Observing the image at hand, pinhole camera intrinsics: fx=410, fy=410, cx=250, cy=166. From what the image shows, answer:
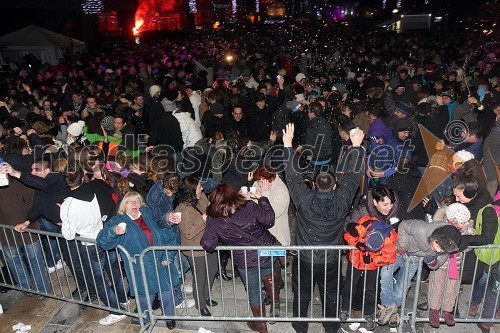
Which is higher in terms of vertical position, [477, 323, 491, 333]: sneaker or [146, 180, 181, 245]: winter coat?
[146, 180, 181, 245]: winter coat

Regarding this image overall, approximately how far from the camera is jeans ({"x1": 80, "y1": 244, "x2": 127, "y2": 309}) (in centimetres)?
515

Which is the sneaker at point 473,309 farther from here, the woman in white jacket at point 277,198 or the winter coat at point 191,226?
the winter coat at point 191,226

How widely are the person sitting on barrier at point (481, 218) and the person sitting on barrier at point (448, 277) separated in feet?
0.48

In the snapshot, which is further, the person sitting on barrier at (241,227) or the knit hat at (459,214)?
the person sitting on barrier at (241,227)

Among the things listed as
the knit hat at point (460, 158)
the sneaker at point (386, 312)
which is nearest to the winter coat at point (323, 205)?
the sneaker at point (386, 312)

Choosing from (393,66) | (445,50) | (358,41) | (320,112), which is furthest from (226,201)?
(358,41)

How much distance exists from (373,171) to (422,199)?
1.08 meters

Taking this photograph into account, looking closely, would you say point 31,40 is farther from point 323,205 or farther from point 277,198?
point 323,205

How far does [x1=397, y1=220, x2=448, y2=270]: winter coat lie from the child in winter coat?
23 centimetres

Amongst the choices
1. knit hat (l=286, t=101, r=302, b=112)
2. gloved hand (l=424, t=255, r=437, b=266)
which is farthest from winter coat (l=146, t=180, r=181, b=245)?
knit hat (l=286, t=101, r=302, b=112)

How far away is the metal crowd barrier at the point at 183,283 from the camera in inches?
180

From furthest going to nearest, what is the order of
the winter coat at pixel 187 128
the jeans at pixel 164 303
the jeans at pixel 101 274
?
the winter coat at pixel 187 128 < the jeans at pixel 101 274 < the jeans at pixel 164 303

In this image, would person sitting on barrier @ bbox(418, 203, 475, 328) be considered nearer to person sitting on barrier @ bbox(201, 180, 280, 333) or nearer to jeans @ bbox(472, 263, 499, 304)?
jeans @ bbox(472, 263, 499, 304)

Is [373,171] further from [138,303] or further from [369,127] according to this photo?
[138,303]
